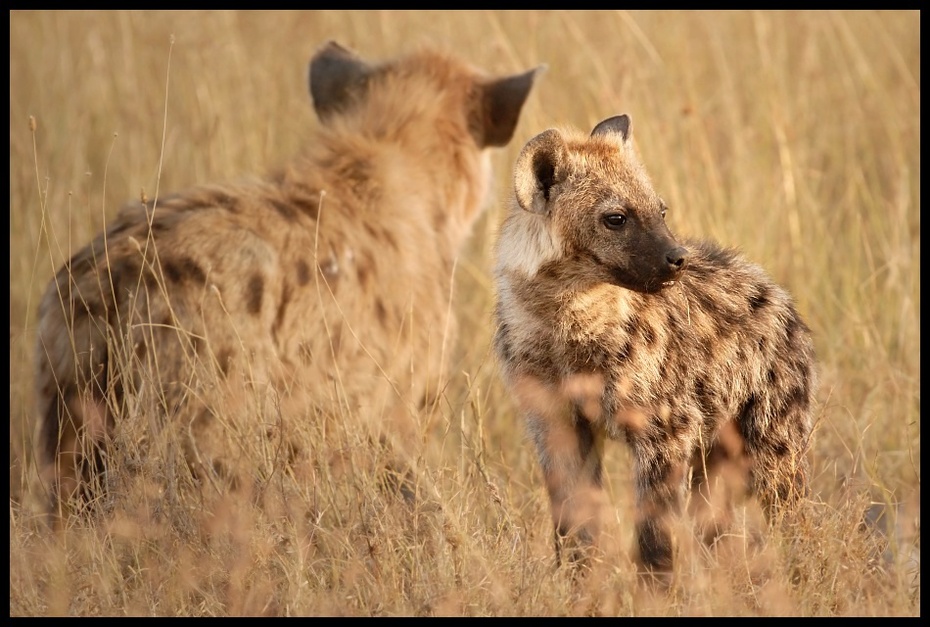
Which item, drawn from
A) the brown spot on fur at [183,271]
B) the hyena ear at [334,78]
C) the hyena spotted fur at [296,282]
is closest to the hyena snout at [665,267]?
the hyena spotted fur at [296,282]

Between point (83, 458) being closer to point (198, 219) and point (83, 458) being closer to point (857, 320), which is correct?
point (198, 219)

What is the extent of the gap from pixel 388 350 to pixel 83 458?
1220 mm

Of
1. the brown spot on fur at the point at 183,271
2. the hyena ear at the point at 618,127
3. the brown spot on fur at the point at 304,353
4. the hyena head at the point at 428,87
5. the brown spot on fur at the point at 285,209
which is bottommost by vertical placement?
the brown spot on fur at the point at 304,353

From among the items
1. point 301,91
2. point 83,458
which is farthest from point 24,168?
point 83,458

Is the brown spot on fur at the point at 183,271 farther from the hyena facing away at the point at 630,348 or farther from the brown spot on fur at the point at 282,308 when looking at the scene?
the hyena facing away at the point at 630,348

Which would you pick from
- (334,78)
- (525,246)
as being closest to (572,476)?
(525,246)

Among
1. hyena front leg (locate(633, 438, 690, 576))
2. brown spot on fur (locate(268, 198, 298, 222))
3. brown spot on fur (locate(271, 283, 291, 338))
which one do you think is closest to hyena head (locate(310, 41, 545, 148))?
brown spot on fur (locate(268, 198, 298, 222))

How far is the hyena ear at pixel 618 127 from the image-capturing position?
3.81m

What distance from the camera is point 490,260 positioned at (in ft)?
22.2

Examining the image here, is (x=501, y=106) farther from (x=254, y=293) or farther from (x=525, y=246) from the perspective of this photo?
(x=525, y=246)

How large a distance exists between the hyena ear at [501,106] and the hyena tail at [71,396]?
6.42 ft

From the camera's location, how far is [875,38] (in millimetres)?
8414

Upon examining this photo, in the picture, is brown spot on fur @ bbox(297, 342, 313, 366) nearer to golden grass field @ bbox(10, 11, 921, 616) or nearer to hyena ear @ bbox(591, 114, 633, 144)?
golden grass field @ bbox(10, 11, 921, 616)

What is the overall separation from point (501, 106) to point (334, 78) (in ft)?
2.53
